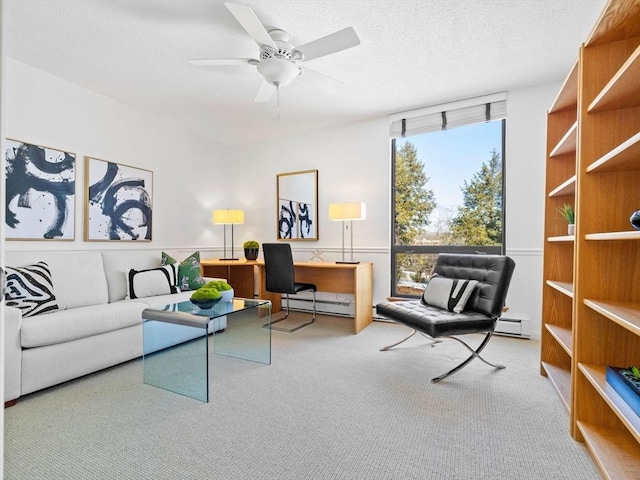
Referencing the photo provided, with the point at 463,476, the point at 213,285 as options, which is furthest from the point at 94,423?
the point at 463,476

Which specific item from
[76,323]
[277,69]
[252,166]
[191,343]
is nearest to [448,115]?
[277,69]

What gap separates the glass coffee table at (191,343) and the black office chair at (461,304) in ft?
3.70

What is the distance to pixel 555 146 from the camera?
2.27 m

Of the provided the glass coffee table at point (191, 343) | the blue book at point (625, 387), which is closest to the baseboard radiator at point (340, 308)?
the glass coffee table at point (191, 343)

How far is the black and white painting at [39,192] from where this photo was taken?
2686 millimetres

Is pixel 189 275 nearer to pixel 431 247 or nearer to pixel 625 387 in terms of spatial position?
pixel 431 247

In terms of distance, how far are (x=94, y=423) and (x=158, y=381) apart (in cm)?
50

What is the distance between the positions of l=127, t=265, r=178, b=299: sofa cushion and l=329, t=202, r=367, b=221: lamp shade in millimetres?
1818

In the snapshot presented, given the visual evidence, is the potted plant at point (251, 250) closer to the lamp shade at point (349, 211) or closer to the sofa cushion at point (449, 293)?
the lamp shade at point (349, 211)

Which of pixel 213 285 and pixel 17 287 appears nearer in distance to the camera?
pixel 17 287

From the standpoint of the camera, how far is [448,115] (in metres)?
3.61

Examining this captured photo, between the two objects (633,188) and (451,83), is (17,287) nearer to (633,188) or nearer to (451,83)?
(633,188)

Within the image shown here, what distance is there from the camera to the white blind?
338 cm

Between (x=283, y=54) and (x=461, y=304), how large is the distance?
2232 millimetres
